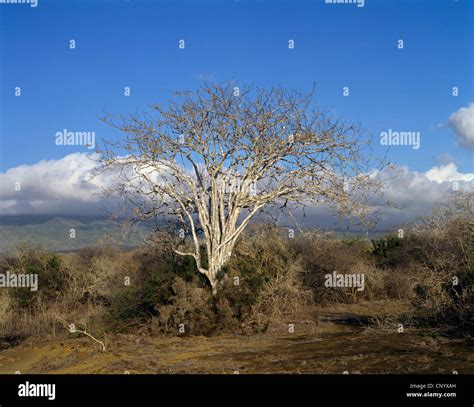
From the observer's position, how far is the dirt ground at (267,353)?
9711mm

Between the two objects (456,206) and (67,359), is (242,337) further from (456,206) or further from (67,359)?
(456,206)

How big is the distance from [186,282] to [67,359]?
383 cm

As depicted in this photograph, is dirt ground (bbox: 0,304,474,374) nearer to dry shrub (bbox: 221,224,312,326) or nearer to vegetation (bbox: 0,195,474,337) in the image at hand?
vegetation (bbox: 0,195,474,337)

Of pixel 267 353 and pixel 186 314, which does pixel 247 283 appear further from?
pixel 267 353
